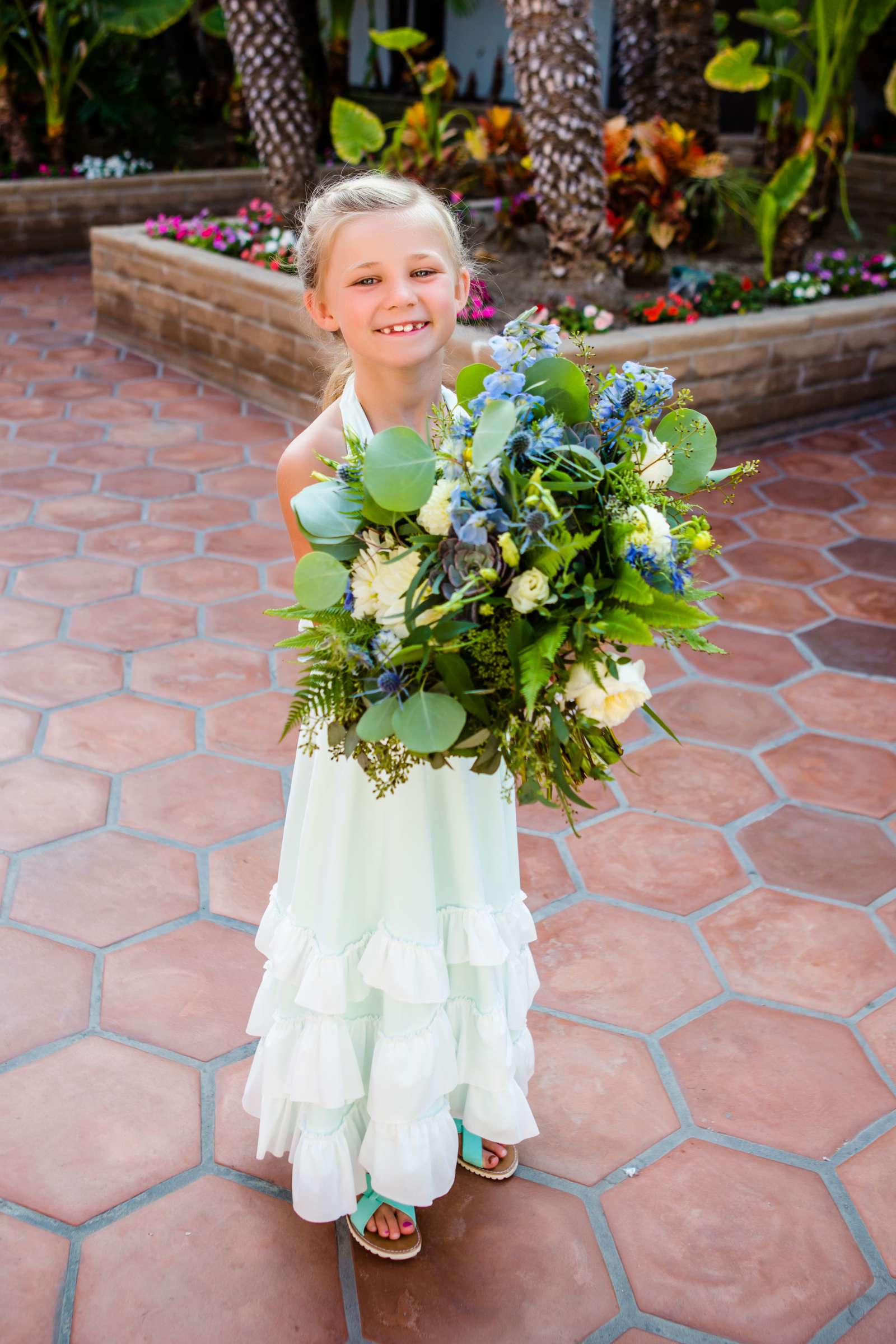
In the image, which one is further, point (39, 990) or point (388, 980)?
point (39, 990)

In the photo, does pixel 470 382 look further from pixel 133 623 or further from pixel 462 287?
pixel 133 623

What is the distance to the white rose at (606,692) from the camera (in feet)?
4.87

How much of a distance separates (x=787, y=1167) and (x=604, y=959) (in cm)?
66

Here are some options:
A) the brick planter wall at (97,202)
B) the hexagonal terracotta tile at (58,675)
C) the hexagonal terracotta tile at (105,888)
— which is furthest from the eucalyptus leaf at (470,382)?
the brick planter wall at (97,202)

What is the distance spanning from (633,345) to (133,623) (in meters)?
2.82

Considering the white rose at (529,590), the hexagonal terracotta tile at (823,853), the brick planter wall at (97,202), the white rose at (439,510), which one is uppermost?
the white rose at (439,510)

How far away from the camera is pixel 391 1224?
2.05 meters

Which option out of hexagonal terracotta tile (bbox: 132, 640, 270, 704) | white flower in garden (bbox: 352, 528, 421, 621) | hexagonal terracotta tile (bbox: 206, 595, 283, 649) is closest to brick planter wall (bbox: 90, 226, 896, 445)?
hexagonal terracotta tile (bbox: 206, 595, 283, 649)

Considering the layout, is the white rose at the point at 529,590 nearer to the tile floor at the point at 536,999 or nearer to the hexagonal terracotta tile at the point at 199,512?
the tile floor at the point at 536,999

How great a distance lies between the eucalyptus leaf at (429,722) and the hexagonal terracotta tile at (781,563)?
3623mm

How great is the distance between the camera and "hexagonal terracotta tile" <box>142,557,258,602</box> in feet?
14.7

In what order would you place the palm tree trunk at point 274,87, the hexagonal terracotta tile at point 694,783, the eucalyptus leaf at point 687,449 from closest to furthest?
the eucalyptus leaf at point 687,449
the hexagonal terracotta tile at point 694,783
the palm tree trunk at point 274,87

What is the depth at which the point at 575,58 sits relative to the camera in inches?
228

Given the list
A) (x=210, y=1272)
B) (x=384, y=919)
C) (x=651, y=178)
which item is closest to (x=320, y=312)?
(x=384, y=919)
